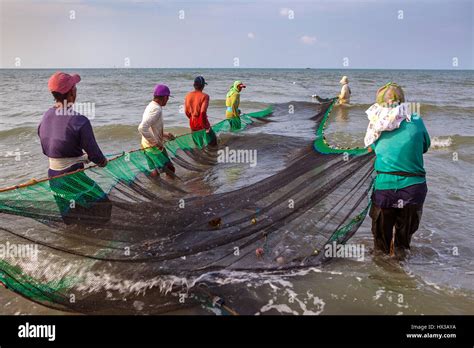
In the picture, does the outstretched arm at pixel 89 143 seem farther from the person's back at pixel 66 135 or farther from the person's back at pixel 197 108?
the person's back at pixel 197 108

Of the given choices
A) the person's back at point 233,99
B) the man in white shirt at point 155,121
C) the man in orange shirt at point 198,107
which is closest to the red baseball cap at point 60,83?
the man in white shirt at point 155,121

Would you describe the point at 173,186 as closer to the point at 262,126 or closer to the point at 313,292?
the point at 313,292

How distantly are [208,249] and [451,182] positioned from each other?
5497mm

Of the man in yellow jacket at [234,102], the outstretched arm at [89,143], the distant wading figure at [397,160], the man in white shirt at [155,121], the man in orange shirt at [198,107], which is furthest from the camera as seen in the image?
the man in yellow jacket at [234,102]

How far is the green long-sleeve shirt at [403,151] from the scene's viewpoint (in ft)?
11.1

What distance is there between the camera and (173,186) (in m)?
4.76

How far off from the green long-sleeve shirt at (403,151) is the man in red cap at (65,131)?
2776 millimetres

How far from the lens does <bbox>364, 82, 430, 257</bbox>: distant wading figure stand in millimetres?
3373

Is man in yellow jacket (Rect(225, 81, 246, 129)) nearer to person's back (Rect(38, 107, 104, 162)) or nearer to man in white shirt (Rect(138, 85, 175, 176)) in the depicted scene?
man in white shirt (Rect(138, 85, 175, 176))

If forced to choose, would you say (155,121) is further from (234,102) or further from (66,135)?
(234,102)

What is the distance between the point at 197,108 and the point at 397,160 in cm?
410

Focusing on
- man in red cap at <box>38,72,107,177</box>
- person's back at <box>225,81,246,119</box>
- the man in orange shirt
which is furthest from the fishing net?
person's back at <box>225,81,246,119</box>
